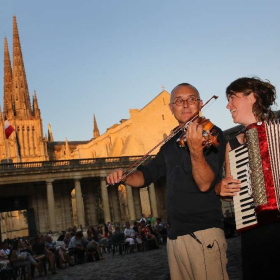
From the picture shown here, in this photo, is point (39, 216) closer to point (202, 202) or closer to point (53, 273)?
point (53, 273)

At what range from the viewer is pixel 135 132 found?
5619 cm

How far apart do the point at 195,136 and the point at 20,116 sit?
315 ft

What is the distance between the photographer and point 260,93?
3078 millimetres

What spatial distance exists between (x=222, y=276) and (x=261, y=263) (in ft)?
1.80

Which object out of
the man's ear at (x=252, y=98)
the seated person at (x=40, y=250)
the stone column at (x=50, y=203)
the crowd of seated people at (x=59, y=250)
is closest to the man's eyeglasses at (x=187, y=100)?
the man's ear at (x=252, y=98)

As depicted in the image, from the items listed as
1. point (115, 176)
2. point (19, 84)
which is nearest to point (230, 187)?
point (115, 176)

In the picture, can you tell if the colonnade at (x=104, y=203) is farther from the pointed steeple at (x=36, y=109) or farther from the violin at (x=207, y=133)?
the pointed steeple at (x=36, y=109)

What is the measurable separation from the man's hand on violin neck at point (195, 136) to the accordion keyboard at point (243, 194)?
233 mm

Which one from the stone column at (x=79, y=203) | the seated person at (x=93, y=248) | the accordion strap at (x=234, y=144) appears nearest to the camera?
the accordion strap at (x=234, y=144)

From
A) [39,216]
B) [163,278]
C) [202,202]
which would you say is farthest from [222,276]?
[39,216]

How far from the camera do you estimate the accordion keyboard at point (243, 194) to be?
2666 mm

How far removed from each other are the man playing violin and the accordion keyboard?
241 millimetres

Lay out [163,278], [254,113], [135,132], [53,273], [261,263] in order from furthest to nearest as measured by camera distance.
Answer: [135,132] → [53,273] → [163,278] → [254,113] → [261,263]

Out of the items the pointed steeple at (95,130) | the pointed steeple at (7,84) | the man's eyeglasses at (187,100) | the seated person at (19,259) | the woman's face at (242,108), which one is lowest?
the seated person at (19,259)
